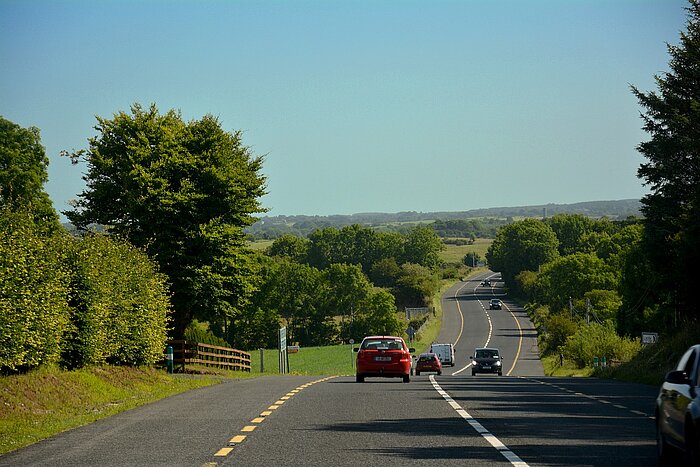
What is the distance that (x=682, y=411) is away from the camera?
11.9 m

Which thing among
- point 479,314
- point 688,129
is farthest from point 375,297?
point 688,129

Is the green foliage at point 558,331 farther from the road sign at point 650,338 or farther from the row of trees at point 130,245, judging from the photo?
the road sign at point 650,338

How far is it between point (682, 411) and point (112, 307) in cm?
2067

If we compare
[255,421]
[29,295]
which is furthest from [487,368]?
[255,421]

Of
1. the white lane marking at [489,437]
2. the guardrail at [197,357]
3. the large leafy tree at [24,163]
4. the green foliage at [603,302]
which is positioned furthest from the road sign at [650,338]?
the green foliage at [603,302]

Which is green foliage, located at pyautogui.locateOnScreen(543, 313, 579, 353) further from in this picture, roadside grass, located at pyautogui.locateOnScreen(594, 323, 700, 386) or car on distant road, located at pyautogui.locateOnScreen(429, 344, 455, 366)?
roadside grass, located at pyautogui.locateOnScreen(594, 323, 700, 386)

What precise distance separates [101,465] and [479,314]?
568 feet

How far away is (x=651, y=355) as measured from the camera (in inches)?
1759

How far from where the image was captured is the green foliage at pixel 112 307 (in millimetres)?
27391

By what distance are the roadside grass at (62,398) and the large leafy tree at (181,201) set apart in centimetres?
1585

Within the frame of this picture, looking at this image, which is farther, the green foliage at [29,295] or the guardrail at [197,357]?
the guardrail at [197,357]

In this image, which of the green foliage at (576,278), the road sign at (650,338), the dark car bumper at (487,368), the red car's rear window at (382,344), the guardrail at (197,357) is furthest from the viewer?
the green foliage at (576,278)

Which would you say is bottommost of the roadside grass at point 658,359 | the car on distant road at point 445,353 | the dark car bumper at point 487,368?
the car on distant road at point 445,353

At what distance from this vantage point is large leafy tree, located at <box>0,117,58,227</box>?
245ft
